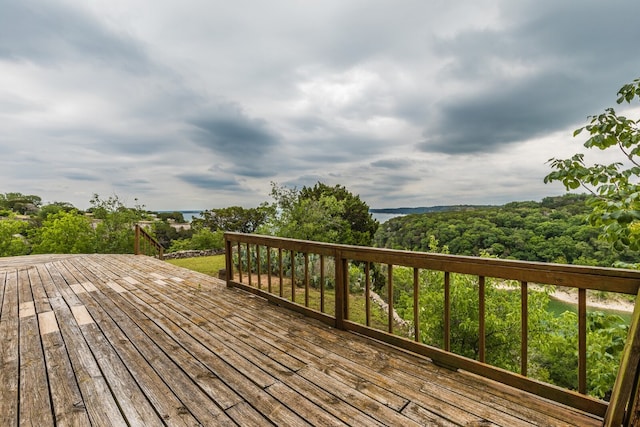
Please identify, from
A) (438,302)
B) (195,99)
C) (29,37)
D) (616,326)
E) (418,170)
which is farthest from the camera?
(418,170)

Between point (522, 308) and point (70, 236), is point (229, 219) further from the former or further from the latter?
point (522, 308)

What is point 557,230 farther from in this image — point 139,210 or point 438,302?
point 139,210

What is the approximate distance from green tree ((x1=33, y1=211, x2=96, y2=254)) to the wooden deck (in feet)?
31.8

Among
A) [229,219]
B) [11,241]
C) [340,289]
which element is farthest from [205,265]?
[229,219]

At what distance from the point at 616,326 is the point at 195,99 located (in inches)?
383

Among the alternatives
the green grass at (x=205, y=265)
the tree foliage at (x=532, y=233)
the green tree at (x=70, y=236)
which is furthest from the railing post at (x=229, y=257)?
the green tree at (x=70, y=236)

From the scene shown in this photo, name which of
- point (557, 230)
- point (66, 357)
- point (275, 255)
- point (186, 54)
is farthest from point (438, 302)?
point (186, 54)

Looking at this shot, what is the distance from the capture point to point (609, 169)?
2.19m

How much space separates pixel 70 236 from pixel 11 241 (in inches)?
179

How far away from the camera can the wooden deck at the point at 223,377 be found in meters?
1.47

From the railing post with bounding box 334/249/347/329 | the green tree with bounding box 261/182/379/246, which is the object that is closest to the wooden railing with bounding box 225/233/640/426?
the railing post with bounding box 334/249/347/329

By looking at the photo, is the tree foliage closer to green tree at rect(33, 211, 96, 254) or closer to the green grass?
the green grass

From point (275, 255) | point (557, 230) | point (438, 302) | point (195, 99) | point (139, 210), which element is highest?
point (195, 99)

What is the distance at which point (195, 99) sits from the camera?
820 cm
